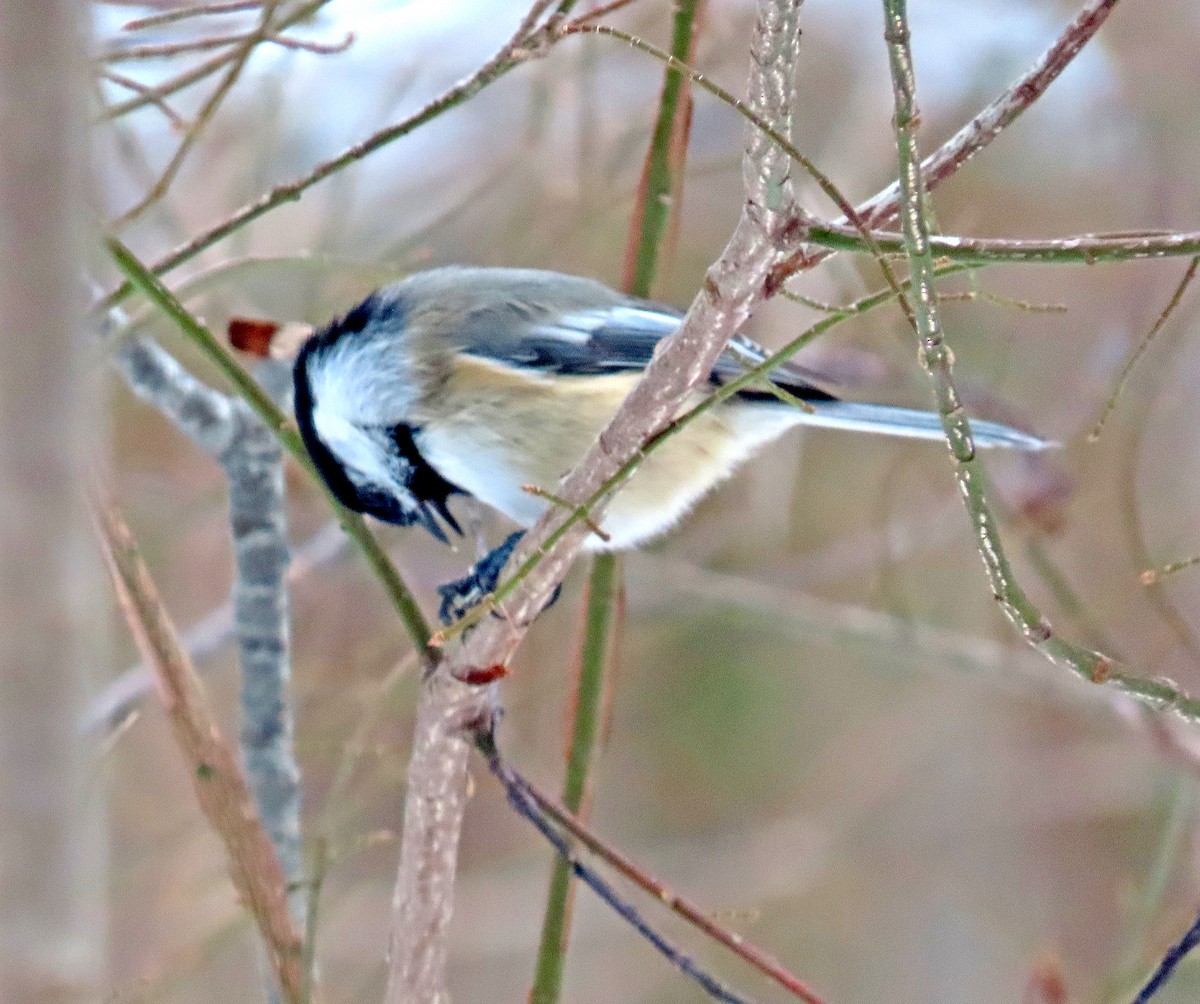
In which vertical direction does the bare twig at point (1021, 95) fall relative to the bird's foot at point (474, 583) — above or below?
above

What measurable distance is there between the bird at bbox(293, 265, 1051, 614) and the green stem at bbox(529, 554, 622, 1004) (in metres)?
0.05

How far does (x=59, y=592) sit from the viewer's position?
15.9 inches

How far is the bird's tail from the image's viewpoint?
148 cm

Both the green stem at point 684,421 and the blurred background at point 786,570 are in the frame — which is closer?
the green stem at point 684,421

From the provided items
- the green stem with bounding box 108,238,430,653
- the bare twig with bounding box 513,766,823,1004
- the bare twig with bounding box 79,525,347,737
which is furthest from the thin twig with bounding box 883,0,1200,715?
the bare twig with bounding box 79,525,347,737

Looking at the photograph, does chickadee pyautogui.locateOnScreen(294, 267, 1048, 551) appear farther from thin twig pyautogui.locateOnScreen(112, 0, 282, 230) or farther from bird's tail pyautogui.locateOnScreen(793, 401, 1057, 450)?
thin twig pyautogui.locateOnScreen(112, 0, 282, 230)

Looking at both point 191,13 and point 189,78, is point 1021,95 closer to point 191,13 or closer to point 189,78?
point 191,13

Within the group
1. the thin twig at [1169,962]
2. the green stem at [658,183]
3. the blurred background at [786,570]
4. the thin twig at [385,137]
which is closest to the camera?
the thin twig at [1169,962]

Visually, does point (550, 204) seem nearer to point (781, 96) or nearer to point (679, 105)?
point (679, 105)

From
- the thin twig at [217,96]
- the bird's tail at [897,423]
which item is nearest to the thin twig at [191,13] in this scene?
the thin twig at [217,96]

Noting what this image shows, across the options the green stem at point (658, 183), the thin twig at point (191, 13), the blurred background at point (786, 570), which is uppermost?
the thin twig at point (191, 13)

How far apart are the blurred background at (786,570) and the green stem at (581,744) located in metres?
0.20

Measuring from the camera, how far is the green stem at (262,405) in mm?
1003

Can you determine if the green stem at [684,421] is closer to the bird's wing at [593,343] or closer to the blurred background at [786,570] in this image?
the blurred background at [786,570]
